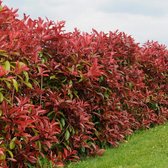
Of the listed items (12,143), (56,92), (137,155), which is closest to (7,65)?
(12,143)

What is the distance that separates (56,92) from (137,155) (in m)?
1.66

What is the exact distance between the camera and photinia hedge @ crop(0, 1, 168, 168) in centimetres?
511

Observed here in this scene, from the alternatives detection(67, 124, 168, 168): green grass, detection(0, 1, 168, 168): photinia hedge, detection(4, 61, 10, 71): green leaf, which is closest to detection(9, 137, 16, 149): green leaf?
detection(0, 1, 168, 168): photinia hedge

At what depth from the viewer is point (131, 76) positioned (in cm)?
902

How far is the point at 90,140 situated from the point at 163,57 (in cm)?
477

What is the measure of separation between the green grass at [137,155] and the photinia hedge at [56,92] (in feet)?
0.67

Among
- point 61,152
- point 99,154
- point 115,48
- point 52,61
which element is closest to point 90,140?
point 99,154

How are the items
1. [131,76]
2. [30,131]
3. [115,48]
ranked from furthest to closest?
[131,76] → [115,48] → [30,131]

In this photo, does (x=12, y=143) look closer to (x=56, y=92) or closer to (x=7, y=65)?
(x=7, y=65)

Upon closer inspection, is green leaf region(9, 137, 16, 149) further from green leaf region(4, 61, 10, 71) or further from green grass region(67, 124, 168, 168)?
green grass region(67, 124, 168, 168)

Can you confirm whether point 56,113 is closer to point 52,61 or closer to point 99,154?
point 52,61

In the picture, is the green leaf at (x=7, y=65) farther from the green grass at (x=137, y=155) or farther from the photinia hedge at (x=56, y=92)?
the green grass at (x=137, y=155)

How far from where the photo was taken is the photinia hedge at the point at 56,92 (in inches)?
201

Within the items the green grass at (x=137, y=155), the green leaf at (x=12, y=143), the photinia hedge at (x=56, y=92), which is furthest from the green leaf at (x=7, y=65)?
the green grass at (x=137, y=155)
